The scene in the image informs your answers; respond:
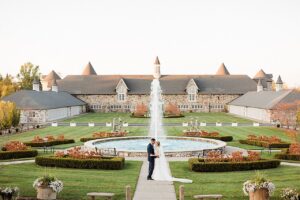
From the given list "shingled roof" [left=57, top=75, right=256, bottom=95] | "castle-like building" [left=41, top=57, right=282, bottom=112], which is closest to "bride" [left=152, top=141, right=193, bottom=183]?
"castle-like building" [left=41, top=57, right=282, bottom=112]

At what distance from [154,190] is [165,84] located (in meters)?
75.8

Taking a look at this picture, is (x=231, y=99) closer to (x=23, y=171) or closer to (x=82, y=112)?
(x=82, y=112)

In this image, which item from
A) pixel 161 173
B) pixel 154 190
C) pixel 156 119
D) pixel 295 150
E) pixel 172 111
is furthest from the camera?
pixel 172 111

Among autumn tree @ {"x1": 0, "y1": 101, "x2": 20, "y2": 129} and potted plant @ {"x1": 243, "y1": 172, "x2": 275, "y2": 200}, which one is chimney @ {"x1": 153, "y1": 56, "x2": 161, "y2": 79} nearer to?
autumn tree @ {"x1": 0, "y1": 101, "x2": 20, "y2": 129}

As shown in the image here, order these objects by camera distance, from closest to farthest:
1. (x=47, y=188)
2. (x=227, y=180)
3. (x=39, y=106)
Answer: (x=47, y=188), (x=227, y=180), (x=39, y=106)

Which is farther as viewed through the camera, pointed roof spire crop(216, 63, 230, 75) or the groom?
pointed roof spire crop(216, 63, 230, 75)

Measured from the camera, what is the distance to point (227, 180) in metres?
19.6

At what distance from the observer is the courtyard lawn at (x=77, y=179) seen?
55.1ft

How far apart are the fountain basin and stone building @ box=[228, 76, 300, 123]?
2491 centimetres

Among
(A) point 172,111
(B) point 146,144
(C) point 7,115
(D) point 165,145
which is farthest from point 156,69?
(D) point 165,145

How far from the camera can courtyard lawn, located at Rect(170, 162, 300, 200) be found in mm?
16853

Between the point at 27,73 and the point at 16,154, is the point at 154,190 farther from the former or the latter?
the point at 27,73

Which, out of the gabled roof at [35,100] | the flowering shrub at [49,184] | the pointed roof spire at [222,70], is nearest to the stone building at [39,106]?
the gabled roof at [35,100]

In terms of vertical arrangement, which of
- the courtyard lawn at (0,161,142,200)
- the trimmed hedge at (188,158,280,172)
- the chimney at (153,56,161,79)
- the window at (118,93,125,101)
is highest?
the chimney at (153,56,161,79)
